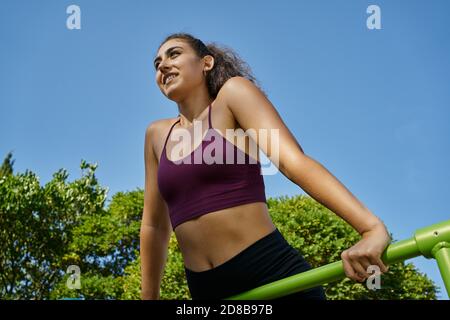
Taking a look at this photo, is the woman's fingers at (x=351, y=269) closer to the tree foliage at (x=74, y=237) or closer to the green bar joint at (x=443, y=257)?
the green bar joint at (x=443, y=257)

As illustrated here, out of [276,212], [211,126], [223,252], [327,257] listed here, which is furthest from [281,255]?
[276,212]

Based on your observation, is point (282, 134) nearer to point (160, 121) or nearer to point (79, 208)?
point (160, 121)

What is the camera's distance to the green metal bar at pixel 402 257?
5.29 feet

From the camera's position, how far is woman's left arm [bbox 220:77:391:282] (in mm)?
1717

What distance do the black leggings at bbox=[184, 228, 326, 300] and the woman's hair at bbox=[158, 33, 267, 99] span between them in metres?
0.87

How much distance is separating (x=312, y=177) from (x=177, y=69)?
41.4 inches

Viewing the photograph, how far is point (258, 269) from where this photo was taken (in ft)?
7.04

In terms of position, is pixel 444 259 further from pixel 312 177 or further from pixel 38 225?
pixel 38 225

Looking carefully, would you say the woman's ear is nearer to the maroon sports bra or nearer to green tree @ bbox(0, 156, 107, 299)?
the maroon sports bra

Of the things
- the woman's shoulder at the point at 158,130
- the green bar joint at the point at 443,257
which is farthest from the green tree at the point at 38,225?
the green bar joint at the point at 443,257

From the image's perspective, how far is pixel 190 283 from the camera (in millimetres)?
2379

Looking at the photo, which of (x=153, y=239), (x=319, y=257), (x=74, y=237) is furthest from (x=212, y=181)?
(x=74, y=237)

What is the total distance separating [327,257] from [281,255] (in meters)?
15.0

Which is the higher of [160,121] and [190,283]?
[160,121]
